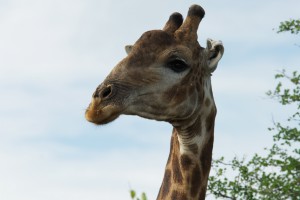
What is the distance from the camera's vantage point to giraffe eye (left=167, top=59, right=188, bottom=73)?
8.22 m

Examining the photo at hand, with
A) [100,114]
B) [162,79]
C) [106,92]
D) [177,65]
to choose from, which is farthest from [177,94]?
[100,114]

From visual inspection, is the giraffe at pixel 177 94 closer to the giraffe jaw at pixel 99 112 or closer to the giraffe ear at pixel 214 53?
the giraffe ear at pixel 214 53

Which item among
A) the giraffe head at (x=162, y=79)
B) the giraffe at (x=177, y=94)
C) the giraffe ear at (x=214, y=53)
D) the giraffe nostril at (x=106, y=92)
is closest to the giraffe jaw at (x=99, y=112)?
the giraffe head at (x=162, y=79)

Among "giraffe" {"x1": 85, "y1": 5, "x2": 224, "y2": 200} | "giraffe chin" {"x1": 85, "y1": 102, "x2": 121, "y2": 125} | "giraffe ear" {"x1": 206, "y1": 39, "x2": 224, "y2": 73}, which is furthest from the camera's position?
"giraffe ear" {"x1": 206, "y1": 39, "x2": 224, "y2": 73}

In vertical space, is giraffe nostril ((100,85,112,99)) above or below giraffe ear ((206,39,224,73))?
below

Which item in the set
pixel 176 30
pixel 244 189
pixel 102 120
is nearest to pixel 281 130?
pixel 244 189

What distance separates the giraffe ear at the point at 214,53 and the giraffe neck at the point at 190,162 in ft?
2.02

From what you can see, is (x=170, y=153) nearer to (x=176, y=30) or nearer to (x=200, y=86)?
(x=200, y=86)

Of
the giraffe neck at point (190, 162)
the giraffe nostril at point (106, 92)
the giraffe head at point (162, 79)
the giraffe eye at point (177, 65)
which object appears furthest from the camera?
the giraffe eye at point (177, 65)

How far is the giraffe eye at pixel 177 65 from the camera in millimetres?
8219

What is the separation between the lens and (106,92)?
7328 millimetres

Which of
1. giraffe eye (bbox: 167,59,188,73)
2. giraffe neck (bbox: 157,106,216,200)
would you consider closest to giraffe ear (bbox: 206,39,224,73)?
giraffe eye (bbox: 167,59,188,73)

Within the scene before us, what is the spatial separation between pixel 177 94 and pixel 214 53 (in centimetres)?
98

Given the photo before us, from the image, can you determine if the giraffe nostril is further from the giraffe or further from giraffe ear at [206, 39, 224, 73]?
giraffe ear at [206, 39, 224, 73]
